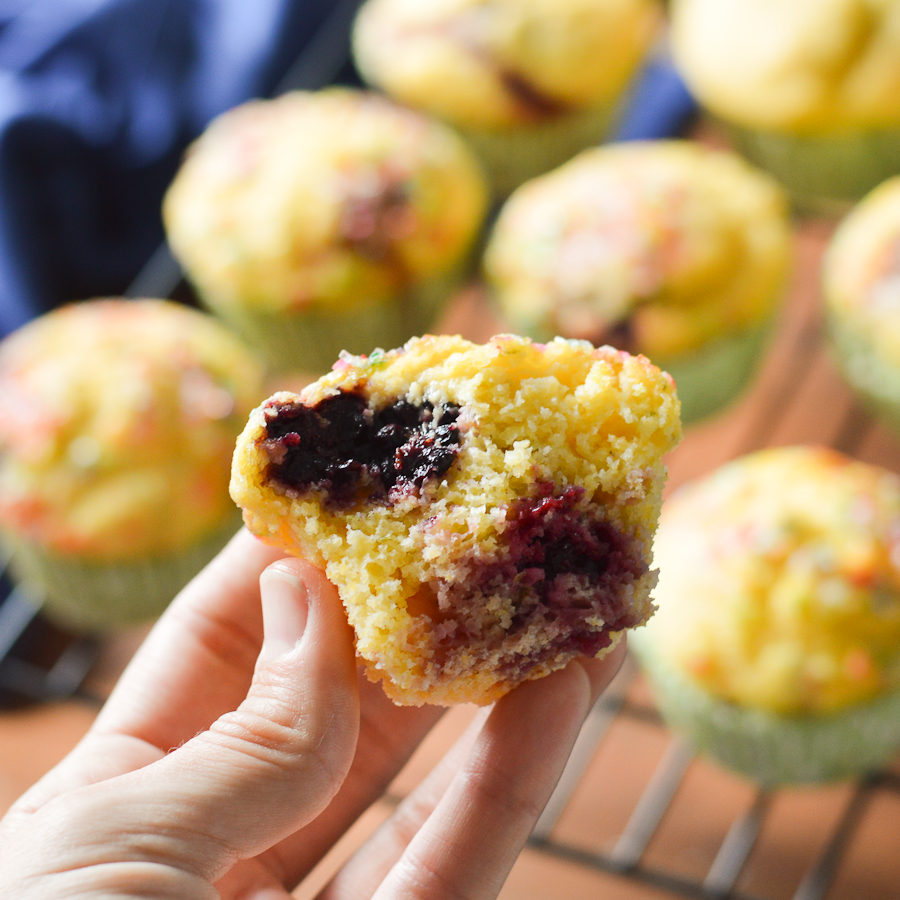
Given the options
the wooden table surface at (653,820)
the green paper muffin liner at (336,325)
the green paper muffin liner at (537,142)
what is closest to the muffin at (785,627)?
the wooden table surface at (653,820)

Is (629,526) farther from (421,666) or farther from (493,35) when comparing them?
(493,35)

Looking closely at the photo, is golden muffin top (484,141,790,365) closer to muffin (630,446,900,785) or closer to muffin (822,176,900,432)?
muffin (822,176,900,432)

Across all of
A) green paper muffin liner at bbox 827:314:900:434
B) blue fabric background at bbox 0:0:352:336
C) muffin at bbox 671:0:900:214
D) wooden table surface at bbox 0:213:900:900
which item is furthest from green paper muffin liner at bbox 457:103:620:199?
wooden table surface at bbox 0:213:900:900

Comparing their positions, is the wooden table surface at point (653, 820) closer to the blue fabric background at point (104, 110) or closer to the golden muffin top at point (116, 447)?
the golden muffin top at point (116, 447)

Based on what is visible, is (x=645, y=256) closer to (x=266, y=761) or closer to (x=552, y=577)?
(x=552, y=577)

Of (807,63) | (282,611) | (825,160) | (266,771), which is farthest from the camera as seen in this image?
(825,160)

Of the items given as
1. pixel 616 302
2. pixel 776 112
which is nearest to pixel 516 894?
pixel 616 302

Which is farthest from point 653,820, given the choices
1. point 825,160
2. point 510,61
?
point 510,61
